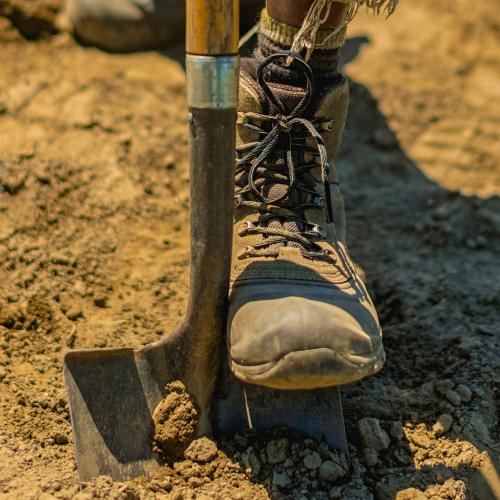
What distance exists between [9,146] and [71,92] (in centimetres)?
52

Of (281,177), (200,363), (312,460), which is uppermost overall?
(281,177)

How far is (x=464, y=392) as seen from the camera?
1.97 m

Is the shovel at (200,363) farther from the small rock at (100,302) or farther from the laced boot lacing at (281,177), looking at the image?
the small rock at (100,302)

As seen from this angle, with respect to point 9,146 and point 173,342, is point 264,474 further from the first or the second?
point 9,146

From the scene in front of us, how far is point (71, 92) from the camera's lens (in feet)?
10.4

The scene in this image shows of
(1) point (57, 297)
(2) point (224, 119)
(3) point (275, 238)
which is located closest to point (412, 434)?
(3) point (275, 238)

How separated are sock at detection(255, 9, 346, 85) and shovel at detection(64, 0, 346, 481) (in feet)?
1.45

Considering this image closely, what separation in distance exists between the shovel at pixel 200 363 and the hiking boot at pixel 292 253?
4.6 inches

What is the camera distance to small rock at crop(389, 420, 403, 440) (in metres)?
1.87

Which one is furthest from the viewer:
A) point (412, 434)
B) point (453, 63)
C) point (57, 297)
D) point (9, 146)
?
point (453, 63)

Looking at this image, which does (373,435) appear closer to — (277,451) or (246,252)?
(277,451)

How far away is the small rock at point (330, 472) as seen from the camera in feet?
5.68

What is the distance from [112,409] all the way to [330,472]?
0.53 metres

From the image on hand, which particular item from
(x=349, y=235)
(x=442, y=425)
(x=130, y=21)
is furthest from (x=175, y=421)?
(x=130, y=21)
